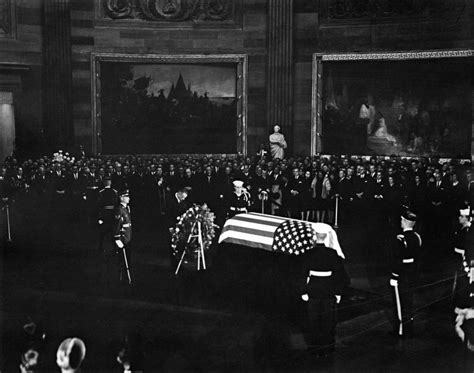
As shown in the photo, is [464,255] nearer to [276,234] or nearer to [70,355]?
[276,234]

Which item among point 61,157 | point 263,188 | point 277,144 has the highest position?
point 277,144

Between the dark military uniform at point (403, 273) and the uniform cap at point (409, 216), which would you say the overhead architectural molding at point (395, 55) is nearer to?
the uniform cap at point (409, 216)

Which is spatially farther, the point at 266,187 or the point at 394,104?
the point at 394,104

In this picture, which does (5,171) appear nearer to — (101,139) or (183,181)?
(183,181)

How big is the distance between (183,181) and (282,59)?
771 cm

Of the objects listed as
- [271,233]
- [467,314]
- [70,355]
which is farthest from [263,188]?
[70,355]

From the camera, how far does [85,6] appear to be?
75.8 ft

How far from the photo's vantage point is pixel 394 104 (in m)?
22.2

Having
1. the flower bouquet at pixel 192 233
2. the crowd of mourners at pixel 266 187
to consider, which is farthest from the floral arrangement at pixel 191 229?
the crowd of mourners at pixel 266 187

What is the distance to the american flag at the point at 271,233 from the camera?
10.3m

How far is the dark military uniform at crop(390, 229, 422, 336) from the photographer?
912cm

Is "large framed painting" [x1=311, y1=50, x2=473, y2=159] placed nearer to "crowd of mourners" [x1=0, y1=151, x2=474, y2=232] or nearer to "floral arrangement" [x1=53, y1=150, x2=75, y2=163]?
"crowd of mourners" [x1=0, y1=151, x2=474, y2=232]

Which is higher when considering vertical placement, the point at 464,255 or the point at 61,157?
the point at 61,157

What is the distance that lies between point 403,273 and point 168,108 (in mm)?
15910
